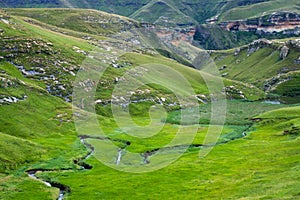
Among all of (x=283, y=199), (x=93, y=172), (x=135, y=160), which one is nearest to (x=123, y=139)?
(x=135, y=160)

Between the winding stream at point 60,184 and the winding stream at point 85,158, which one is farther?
the winding stream at point 85,158

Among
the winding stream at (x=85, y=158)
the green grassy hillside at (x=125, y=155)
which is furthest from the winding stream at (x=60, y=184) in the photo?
the green grassy hillside at (x=125, y=155)

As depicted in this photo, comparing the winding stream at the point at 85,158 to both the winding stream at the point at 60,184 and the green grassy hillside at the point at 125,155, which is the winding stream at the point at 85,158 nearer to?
the winding stream at the point at 60,184

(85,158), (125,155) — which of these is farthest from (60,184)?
(125,155)

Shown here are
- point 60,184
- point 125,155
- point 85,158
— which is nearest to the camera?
point 60,184

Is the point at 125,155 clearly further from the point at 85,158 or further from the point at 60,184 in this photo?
the point at 60,184

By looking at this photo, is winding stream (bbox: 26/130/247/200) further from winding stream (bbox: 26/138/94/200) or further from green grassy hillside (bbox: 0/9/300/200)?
green grassy hillside (bbox: 0/9/300/200)

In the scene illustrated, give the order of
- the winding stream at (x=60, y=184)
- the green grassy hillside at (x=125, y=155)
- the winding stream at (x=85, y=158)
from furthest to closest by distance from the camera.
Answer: the winding stream at (x=85, y=158) < the winding stream at (x=60, y=184) < the green grassy hillside at (x=125, y=155)

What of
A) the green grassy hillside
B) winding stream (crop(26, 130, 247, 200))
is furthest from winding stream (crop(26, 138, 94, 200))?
the green grassy hillside

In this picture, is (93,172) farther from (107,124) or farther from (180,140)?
(107,124)

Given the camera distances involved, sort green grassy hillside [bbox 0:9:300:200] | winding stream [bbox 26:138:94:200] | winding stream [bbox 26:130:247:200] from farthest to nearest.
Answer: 1. winding stream [bbox 26:130:247:200]
2. winding stream [bbox 26:138:94:200]
3. green grassy hillside [bbox 0:9:300:200]

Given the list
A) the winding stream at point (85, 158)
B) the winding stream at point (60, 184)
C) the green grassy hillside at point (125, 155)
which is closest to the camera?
the green grassy hillside at point (125, 155)

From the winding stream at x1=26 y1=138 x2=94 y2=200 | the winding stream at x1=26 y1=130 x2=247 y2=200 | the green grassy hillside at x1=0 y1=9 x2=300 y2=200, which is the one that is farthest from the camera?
the winding stream at x1=26 y1=130 x2=247 y2=200
